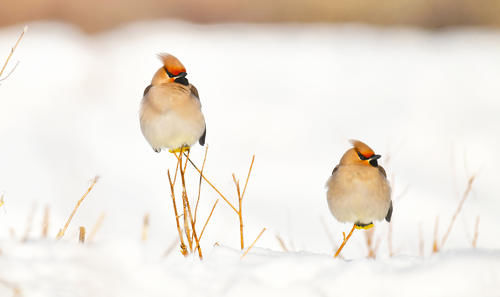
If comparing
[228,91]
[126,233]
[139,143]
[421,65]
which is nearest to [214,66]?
[228,91]

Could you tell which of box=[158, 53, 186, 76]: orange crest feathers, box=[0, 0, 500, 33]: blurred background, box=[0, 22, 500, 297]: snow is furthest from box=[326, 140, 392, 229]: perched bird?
box=[0, 0, 500, 33]: blurred background

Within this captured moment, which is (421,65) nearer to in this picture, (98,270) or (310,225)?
(310,225)

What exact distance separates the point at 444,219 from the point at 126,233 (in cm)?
283

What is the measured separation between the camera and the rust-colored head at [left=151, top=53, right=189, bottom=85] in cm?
187

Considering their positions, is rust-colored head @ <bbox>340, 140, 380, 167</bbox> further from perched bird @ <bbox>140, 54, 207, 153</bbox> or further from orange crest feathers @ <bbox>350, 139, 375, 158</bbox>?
perched bird @ <bbox>140, 54, 207, 153</bbox>

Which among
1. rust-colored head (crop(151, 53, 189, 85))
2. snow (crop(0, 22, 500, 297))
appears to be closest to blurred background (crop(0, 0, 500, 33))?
snow (crop(0, 22, 500, 297))

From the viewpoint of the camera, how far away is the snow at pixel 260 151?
6.11 ft

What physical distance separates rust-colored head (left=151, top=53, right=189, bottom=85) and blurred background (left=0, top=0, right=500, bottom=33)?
28.3ft

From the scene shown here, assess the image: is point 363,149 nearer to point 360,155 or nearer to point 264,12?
point 360,155

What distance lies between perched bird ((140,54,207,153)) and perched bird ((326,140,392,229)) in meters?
0.43

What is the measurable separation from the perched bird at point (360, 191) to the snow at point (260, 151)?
14 cm

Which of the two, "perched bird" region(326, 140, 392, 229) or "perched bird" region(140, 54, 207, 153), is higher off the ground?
"perched bird" region(140, 54, 207, 153)

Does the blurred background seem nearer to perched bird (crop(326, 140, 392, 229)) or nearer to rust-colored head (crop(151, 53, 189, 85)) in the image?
rust-colored head (crop(151, 53, 189, 85))

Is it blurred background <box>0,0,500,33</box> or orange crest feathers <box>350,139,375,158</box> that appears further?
blurred background <box>0,0,500,33</box>
